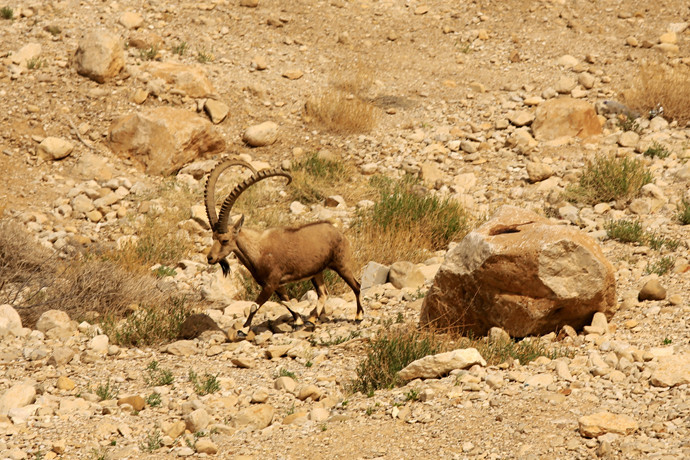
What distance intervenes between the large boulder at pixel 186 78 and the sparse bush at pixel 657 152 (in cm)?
699

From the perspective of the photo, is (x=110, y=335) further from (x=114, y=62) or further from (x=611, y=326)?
(x=114, y=62)

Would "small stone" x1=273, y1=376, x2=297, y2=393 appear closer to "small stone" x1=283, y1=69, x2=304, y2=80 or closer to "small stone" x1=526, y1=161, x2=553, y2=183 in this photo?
"small stone" x1=526, y1=161, x2=553, y2=183

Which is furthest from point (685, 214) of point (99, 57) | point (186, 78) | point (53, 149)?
point (99, 57)

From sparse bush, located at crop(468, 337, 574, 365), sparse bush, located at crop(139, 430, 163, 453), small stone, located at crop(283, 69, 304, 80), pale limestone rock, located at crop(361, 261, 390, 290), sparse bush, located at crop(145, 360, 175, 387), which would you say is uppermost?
sparse bush, located at crop(468, 337, 574, 365)

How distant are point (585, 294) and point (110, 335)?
14.2 ft

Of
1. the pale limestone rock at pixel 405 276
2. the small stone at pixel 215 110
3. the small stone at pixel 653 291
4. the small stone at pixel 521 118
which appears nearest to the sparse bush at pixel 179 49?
the small stone at pixel 215 110

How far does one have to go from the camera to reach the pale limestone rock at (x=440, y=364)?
20.2ft

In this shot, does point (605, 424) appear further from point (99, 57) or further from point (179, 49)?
point (179, 49)

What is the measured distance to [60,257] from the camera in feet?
A: 33.1

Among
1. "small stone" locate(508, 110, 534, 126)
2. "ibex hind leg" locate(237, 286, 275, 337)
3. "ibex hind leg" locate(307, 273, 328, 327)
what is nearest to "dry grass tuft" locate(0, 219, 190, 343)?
"ibex hind leg" locate(237, 286, 275, 337)

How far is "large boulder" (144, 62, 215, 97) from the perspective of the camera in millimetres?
13664

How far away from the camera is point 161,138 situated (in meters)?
12.6

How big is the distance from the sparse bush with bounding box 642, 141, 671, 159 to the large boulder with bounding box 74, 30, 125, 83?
28.0ft

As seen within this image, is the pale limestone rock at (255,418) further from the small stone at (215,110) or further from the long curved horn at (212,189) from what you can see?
the small stone at (215,110)
